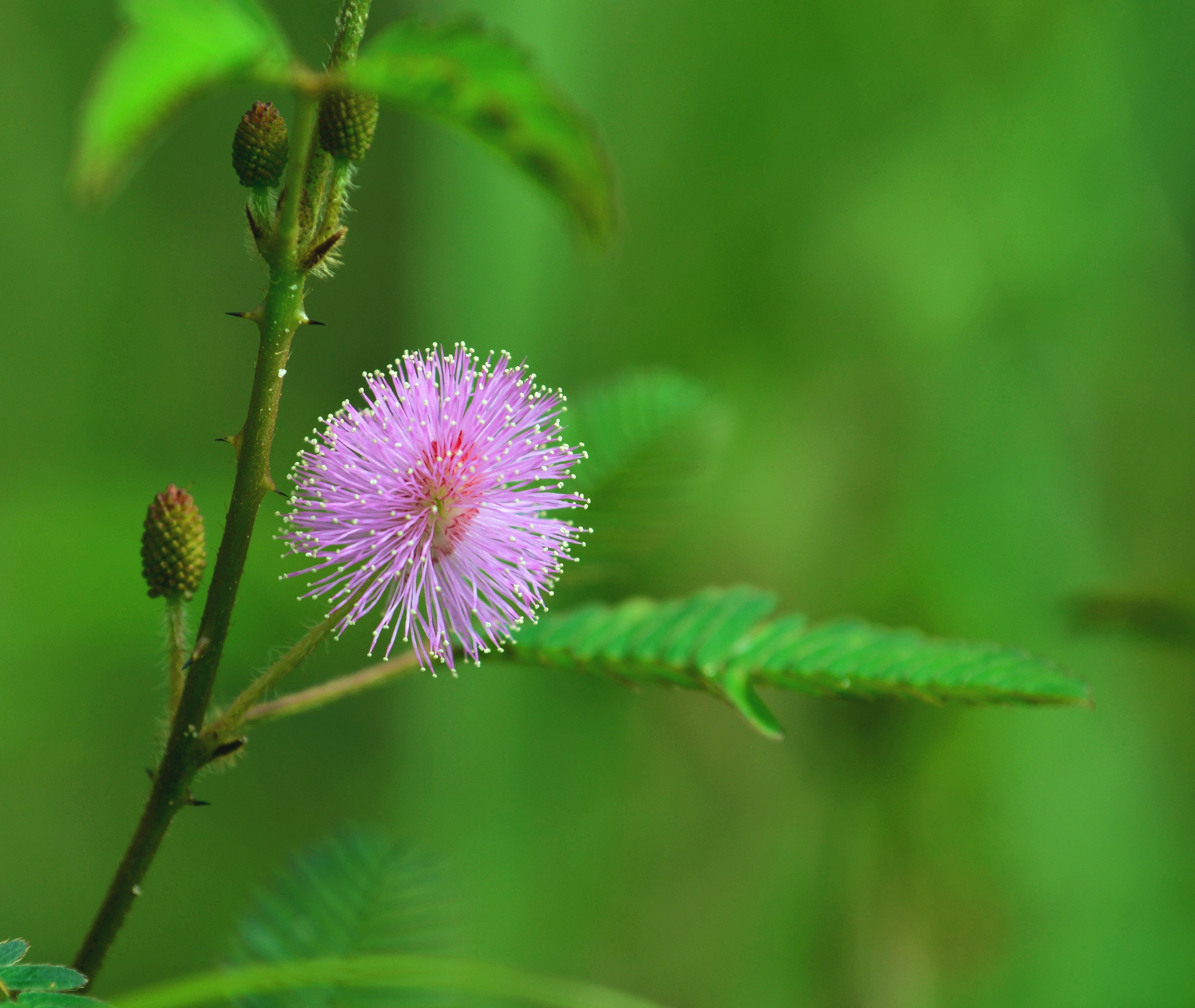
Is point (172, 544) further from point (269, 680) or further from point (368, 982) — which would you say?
point (368, 982)

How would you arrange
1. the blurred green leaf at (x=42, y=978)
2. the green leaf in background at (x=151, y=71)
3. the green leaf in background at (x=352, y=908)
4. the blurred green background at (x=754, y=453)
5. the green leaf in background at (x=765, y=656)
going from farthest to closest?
the blurred green background at (x=754, y=453), the green leaf in background at (x=352, y=908), the green leaf in background at (x=765, y=656), the blurred green leaf at (x=42, y=978), the green leaf in background at (x=151, y=71)

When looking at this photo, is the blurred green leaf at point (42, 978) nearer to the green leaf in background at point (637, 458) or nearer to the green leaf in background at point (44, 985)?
the green leaf in background at point (44, 985)

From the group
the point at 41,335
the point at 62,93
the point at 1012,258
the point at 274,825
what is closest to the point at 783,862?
the point at 274,825

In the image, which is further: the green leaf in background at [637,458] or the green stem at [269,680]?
the green leaf in background at [637,458]

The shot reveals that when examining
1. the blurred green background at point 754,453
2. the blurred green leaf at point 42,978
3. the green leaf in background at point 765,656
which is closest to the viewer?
the blurred green leaf at point 42,978

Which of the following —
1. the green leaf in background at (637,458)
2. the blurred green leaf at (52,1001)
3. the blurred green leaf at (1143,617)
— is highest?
the blurred green leaf at (1143,617)

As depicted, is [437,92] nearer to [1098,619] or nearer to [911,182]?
[1098,619]

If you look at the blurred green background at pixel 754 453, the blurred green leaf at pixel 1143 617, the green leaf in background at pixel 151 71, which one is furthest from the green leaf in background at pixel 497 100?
the blurred green background at pixel 754 453

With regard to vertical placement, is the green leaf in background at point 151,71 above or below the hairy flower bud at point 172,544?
above
